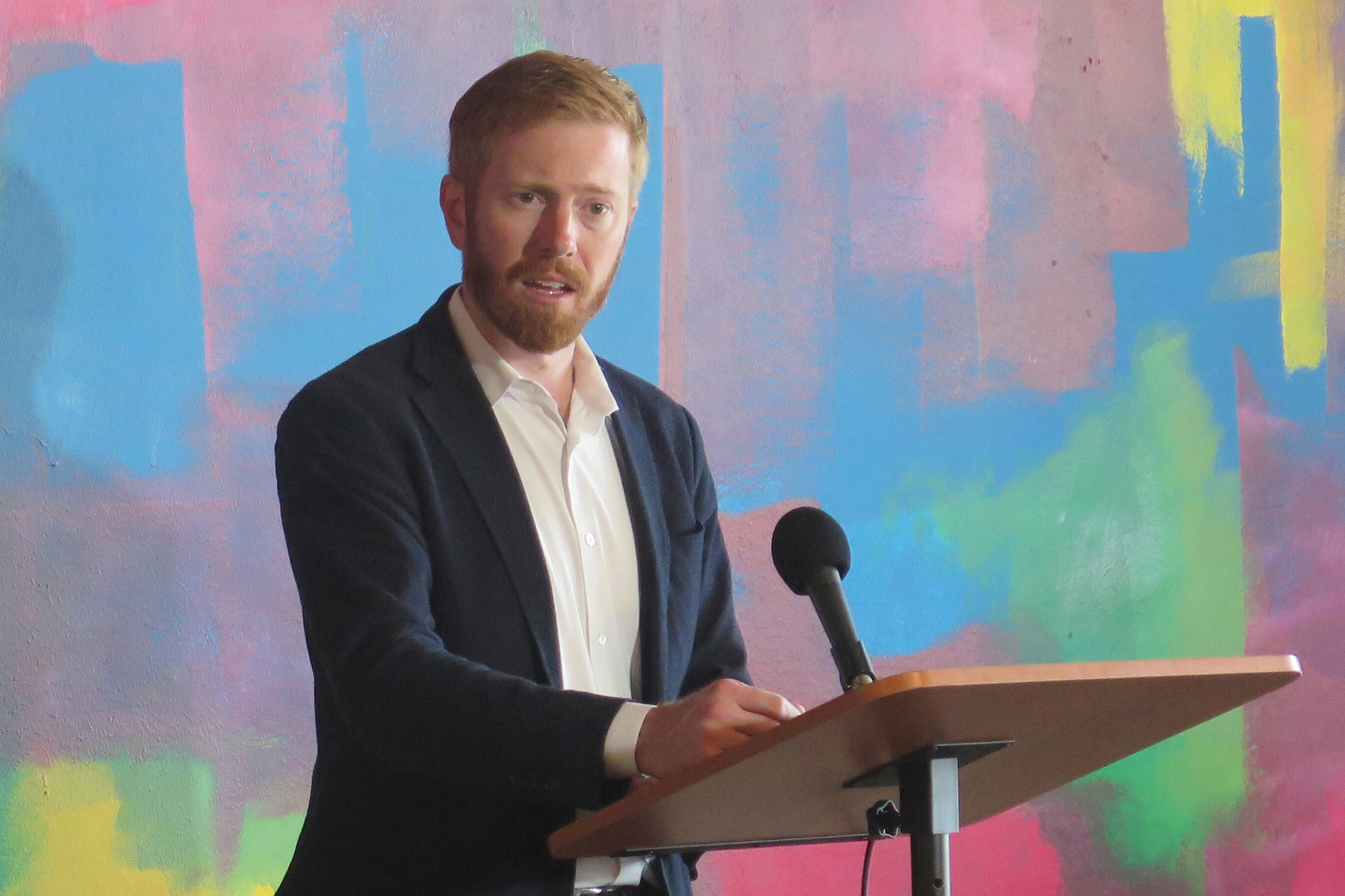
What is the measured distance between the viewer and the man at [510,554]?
1.40 m

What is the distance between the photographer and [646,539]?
1.80 meters

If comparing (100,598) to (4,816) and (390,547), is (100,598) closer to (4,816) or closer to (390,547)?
(4,816)

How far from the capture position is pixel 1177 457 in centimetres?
308

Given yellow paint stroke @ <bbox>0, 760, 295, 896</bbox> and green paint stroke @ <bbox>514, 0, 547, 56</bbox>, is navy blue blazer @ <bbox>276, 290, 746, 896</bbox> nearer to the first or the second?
yellow paint stroke @ <bbox>0, 760, 295, 896</bbox>

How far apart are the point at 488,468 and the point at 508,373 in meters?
0.17

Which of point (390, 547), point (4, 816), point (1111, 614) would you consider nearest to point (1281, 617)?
point (1111, 614)

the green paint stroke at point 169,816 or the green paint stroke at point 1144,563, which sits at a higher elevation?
the green paint stroke at point 1144,563

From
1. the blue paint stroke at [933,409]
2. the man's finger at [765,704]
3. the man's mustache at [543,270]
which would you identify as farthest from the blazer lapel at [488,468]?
the blue paint stroke at [933,409]

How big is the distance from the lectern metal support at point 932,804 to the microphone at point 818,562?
0.39ft

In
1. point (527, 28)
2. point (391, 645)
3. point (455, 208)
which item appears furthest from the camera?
point (527, 28)

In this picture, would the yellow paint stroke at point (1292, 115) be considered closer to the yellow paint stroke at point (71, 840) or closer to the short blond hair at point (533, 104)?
the short blond hair at point (533, 104)

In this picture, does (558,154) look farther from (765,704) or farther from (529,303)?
(765,704)

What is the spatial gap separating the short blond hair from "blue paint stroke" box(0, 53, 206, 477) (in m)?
0.74

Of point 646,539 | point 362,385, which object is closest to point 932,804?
point 646,539
